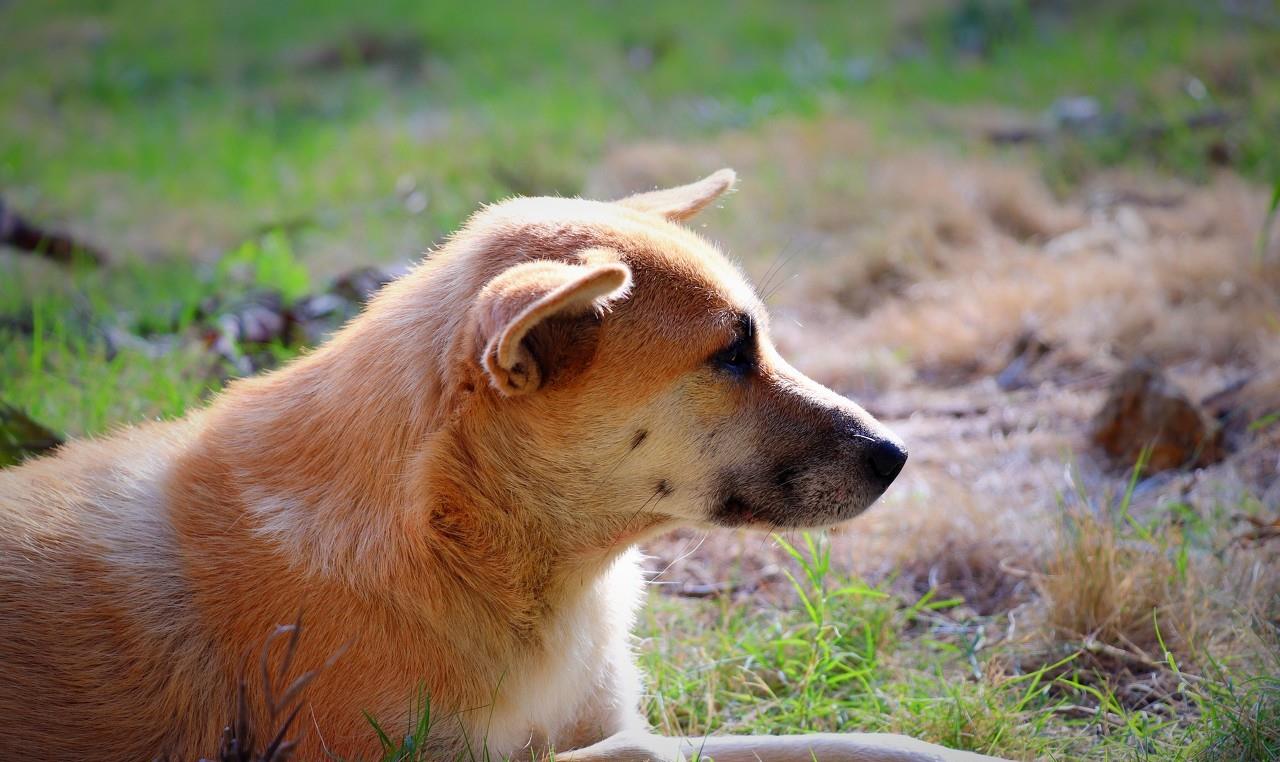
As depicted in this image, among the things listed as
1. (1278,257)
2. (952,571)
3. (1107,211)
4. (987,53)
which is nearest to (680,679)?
(952,571)

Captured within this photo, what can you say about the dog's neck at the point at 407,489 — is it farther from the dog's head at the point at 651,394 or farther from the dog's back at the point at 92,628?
the dog's back at the point at 92,628

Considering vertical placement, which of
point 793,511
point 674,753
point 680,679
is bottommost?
point 680,679

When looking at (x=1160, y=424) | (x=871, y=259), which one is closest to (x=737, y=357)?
(x=1160, y=424)

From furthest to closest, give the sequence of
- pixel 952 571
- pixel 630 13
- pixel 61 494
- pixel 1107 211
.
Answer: pixel 630 13
pixel 1107 211
pixel 952 571
pixel 61 494

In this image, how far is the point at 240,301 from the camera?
15.1 feet

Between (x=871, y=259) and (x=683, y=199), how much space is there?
10.6ft

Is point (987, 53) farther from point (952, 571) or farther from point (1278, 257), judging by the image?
point (952, 571)

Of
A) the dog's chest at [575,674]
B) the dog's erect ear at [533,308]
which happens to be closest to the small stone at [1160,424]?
the dog's chest at [575,674]

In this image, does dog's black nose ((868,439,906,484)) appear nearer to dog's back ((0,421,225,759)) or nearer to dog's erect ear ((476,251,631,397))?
dog's erect ear ((476,251,631,397))

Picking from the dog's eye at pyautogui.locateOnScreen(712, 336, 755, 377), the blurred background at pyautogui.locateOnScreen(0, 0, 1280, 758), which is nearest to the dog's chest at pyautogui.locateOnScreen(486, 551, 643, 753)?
the blurred background at pyautogui.locateOnScreen(0, 0, 1280, 758)

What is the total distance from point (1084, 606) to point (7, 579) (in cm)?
255

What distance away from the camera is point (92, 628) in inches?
91.7

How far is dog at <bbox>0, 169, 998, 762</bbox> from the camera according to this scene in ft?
7.40

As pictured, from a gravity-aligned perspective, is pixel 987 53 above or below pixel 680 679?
below
